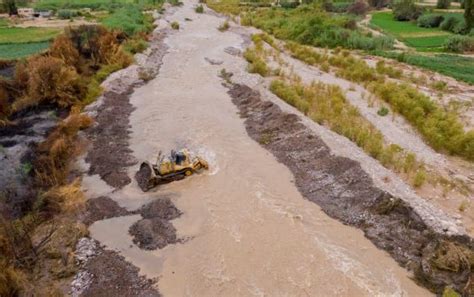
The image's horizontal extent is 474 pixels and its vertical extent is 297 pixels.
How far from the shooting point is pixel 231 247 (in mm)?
12453

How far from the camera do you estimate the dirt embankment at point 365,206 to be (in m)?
10.9

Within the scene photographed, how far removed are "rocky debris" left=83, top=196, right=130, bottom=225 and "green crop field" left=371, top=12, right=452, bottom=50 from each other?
35614 mm

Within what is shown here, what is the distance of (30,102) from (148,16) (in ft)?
93.2

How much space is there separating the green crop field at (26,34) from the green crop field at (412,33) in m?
36.0

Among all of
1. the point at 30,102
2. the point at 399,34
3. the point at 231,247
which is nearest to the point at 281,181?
the point at 231,247

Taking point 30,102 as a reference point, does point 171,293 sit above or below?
below

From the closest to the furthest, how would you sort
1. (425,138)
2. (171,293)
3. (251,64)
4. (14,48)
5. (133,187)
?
(171,293) → (133,187) → (425,138) → (251,64) → (14,48)

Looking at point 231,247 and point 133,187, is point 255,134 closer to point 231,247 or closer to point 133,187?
point 133,187

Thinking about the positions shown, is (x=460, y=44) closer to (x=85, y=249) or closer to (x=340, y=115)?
(x=340, y=115)

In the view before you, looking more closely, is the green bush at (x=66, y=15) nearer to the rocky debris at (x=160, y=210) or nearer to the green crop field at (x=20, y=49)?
the green crop field at (x=20, y=49)

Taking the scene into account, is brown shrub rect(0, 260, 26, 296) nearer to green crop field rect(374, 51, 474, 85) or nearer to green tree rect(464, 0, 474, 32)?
green crop field rect(374, 51, 474, 85)

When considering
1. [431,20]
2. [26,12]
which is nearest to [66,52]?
[26,12]

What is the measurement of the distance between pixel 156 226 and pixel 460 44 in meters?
36.7

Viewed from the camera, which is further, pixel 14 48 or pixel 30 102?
pixel 14 48
